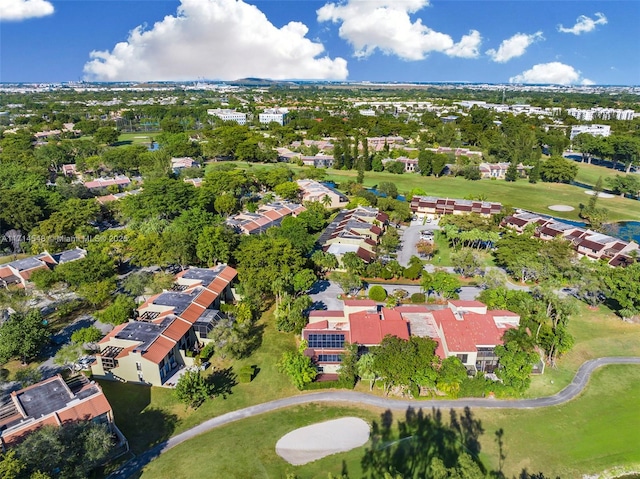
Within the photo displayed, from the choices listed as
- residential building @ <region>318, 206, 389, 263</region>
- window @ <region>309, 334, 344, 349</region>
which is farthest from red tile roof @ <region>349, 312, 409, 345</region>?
residential building @ <region>318, 206, 389, 263</region>

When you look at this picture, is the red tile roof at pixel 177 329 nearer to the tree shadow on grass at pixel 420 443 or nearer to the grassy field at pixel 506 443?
Result: the grassy field at pixel 506 443

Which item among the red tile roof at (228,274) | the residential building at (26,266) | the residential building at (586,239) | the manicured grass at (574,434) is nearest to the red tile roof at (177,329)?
the red tile roof at (228,274)

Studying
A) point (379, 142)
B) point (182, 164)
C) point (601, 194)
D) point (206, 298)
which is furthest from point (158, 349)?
point (379, 142)

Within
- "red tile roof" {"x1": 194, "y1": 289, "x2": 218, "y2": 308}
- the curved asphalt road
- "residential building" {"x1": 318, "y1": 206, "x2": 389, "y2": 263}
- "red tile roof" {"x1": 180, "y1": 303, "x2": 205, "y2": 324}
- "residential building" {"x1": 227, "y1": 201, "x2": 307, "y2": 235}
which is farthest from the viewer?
"residential building" {"x1": 227, "y1": 201, "x2": 307, "y2": 235}

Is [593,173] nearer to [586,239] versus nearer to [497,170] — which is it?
[497,170]

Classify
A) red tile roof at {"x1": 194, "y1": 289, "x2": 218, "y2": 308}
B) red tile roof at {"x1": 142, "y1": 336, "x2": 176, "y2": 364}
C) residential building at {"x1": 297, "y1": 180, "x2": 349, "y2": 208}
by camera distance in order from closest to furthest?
red tile roof at {"x1": 142, "y1": 336, "x2": 176, "y2": 364} → red tile roof at {"x1": 194, "y1": 289, "x2": 218, "y2": 308} → residential building at {"x1": 297, "y1": 180, "x2": 349, "y2": 208}

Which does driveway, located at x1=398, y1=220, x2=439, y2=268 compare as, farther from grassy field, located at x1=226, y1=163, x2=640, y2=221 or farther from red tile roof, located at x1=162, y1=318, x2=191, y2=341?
red tile roof, located at x1=162, y1=318, x2=191, y2=341
